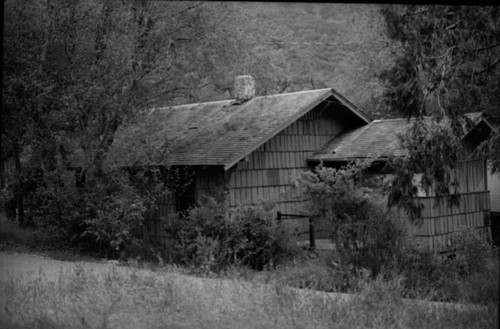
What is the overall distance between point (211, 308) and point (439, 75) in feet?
18.7

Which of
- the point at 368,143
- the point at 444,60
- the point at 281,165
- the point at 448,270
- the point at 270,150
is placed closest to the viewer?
the point at 444,60

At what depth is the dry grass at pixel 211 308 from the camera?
7.80 meters

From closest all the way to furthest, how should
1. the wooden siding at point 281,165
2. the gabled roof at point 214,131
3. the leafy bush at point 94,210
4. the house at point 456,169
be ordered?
the leafy bush at point 94,210
the house at point 456,169
the gabled roof at point 214,131
the wooden siding at point 281,165

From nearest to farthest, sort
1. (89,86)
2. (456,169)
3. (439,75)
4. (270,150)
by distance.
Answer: (439,75)
(89,86)
(456,169)
(270,150)

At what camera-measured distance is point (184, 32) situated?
1833 centimetres

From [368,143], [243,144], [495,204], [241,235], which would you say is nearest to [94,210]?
[241,235]

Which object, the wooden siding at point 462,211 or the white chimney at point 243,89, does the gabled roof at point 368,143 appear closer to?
the wooden siding at point 462,211

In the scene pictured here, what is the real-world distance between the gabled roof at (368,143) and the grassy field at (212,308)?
8168mm

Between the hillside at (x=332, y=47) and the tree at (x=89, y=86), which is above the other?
the hillside at (x=332, y=47)

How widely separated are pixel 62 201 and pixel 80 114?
2.48 metres

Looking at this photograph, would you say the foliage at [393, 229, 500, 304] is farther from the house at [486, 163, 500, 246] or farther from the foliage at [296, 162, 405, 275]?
the house at [486, 163, 500, 246]

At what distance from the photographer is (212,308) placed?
8.36m

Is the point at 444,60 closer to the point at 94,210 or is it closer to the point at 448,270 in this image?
the point at 448,270

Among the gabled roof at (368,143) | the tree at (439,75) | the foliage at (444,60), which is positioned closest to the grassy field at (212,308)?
the tree at (439,75)
